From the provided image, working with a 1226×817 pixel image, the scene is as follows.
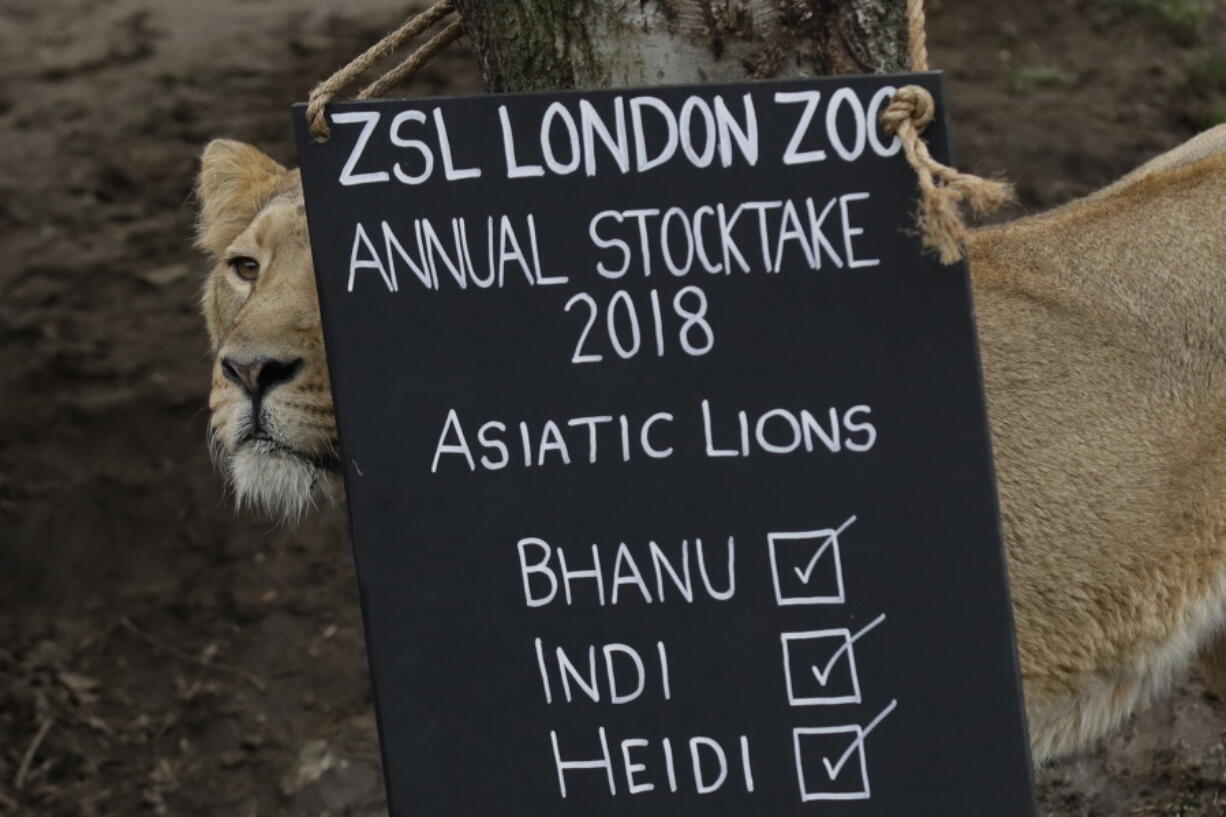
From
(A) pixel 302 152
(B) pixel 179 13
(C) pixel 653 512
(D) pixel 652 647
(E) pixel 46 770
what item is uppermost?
(B) pixel 179 13

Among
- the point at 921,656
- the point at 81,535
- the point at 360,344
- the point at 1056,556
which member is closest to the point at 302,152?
the point at 360,344

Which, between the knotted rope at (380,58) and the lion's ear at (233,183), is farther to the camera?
the lion's ear at (233,183)

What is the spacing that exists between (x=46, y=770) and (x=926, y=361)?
3.75m

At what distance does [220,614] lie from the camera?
5555 millimetres

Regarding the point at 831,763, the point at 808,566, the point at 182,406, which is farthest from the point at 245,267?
the point at 182,406

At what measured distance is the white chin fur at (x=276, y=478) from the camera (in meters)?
3.21

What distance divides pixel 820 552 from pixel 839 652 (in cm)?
17

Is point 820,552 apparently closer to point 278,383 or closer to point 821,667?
point 821,667

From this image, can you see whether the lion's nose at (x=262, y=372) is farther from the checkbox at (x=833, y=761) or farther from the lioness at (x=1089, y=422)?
the checkbox at (x=833, y=761)

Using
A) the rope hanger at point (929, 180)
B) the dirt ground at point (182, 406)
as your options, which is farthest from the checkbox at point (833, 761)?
the dirt ground at point (182, 406)

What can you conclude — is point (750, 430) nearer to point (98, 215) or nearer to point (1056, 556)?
point (1056, 556)

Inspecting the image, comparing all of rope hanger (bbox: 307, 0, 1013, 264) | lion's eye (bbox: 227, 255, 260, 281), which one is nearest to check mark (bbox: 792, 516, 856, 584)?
rope hanger (bbox: 307, 0, 1013, 264)

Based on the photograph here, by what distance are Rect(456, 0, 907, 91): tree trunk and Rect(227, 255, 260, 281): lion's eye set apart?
1.17 metres

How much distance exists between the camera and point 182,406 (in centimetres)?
626
